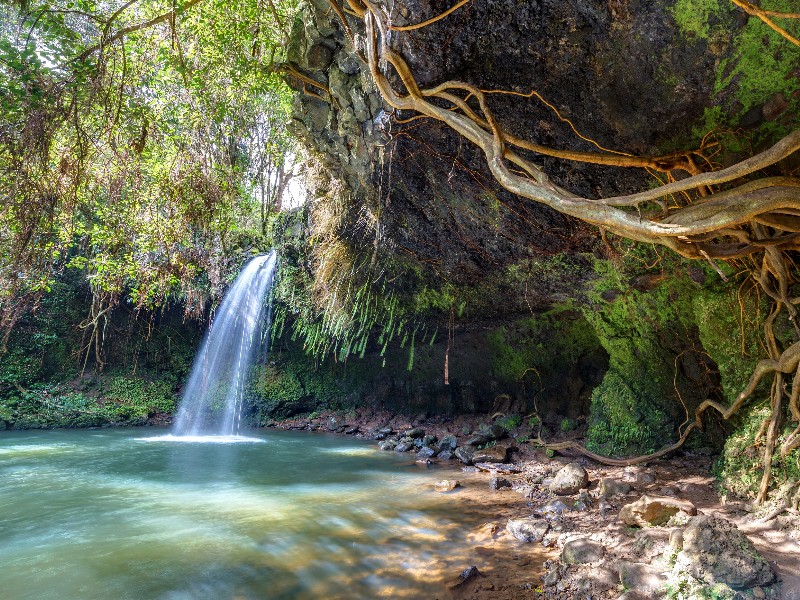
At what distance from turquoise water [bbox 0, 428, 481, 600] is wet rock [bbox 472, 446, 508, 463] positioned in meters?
0.93

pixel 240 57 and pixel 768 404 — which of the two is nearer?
pixel 768 404

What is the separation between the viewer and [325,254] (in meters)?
7.77

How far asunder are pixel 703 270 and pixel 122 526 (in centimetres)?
615

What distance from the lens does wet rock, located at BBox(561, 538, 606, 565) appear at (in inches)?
139

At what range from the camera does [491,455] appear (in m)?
7.86

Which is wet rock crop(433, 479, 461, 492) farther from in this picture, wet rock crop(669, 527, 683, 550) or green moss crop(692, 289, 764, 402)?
wet rock crop(669, 527, 683, 550)

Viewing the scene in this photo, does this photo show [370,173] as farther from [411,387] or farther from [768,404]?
Result: [411,387]

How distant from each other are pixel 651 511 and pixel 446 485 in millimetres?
2746

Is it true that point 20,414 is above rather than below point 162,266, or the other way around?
below

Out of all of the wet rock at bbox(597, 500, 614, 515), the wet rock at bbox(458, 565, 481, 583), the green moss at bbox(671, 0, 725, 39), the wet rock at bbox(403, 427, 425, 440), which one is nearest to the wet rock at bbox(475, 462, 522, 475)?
the wet rock at bbox(597, 500, 614, 515)

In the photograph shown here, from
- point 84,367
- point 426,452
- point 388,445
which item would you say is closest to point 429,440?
point 388,445

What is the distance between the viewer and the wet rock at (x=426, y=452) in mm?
8745

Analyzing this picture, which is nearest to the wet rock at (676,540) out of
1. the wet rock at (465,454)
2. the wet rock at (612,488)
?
the wet rock at (612,488)

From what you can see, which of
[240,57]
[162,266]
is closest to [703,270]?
[240,57]
